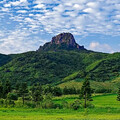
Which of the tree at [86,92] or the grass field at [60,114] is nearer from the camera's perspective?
the grass field at [60,114]

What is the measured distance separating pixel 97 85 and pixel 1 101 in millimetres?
130303

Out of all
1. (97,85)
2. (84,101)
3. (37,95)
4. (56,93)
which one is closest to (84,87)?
(84,101)

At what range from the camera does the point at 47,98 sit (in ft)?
252

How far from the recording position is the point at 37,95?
81.6m

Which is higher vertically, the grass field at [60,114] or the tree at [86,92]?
the tree at [86,92]

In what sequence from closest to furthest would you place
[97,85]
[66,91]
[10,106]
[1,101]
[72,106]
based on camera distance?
1. [72,106]
2. [10,106]
3. [1,101]
4. [66,91]
5. [97,85]

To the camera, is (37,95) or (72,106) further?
(37,95)

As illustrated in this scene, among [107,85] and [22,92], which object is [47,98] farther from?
[107,85]

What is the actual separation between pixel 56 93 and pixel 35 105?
5920 centimetres

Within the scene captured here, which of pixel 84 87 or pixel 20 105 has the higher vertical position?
pixel 84 87

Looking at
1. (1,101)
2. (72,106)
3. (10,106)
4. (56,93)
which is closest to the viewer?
(72,106)

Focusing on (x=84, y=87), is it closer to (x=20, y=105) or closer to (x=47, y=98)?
(x=47, y=98)

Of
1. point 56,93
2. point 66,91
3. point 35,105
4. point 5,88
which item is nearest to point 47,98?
point 35,105

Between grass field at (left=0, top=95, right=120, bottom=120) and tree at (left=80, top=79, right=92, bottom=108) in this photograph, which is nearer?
grass field at (left=0, top=95, right=120, bottom=120)
